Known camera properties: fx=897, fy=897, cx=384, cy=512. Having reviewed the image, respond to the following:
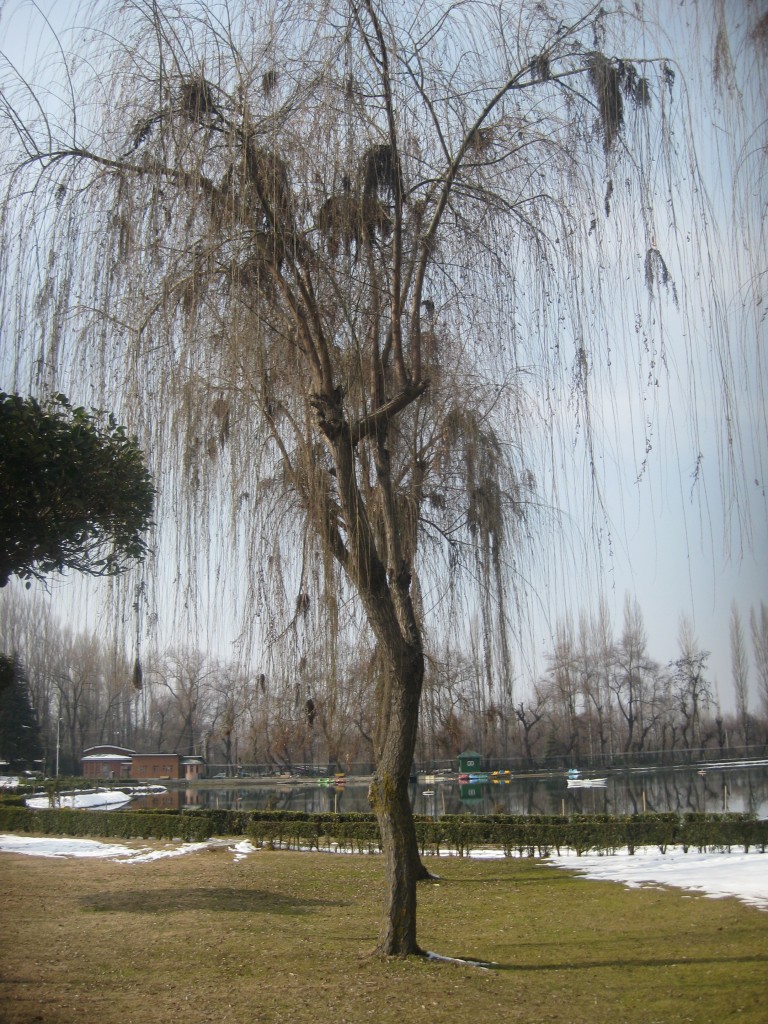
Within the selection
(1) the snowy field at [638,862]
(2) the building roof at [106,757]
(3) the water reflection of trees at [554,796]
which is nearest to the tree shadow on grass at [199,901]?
(1) the snowy field at [638,862]

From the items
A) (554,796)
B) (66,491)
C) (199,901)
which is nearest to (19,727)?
(199,901)

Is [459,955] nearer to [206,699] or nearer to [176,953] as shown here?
[176,953]

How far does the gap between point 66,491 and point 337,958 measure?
293 centimetres

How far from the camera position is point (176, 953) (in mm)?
4332

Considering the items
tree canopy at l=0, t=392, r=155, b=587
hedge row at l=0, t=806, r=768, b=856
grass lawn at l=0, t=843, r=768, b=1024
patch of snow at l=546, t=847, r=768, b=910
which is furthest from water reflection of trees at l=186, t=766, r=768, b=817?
tree canopy at l=0, t=392, r=155, b=587

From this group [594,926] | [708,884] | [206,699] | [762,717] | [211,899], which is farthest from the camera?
[708,884]

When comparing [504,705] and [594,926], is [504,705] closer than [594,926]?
Yes

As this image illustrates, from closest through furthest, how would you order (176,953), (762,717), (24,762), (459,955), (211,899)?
(176,953)
(459,955)
(762,717)
(211,899)
(24,762)

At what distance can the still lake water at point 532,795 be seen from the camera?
16.0m

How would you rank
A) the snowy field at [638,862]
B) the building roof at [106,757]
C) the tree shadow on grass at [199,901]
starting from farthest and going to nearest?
1. the building roof at [106,757]
2. the snowy field at [638,862]
3. the tree shadow on grass at [199,901]

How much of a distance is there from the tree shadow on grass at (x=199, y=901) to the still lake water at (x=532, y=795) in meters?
6.18

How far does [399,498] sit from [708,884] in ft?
15.6

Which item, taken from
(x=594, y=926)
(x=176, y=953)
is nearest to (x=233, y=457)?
(x=176, y=953)

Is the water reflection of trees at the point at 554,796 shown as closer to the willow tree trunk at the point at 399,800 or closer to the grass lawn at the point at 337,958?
the grass lawn at the point at 337,958
